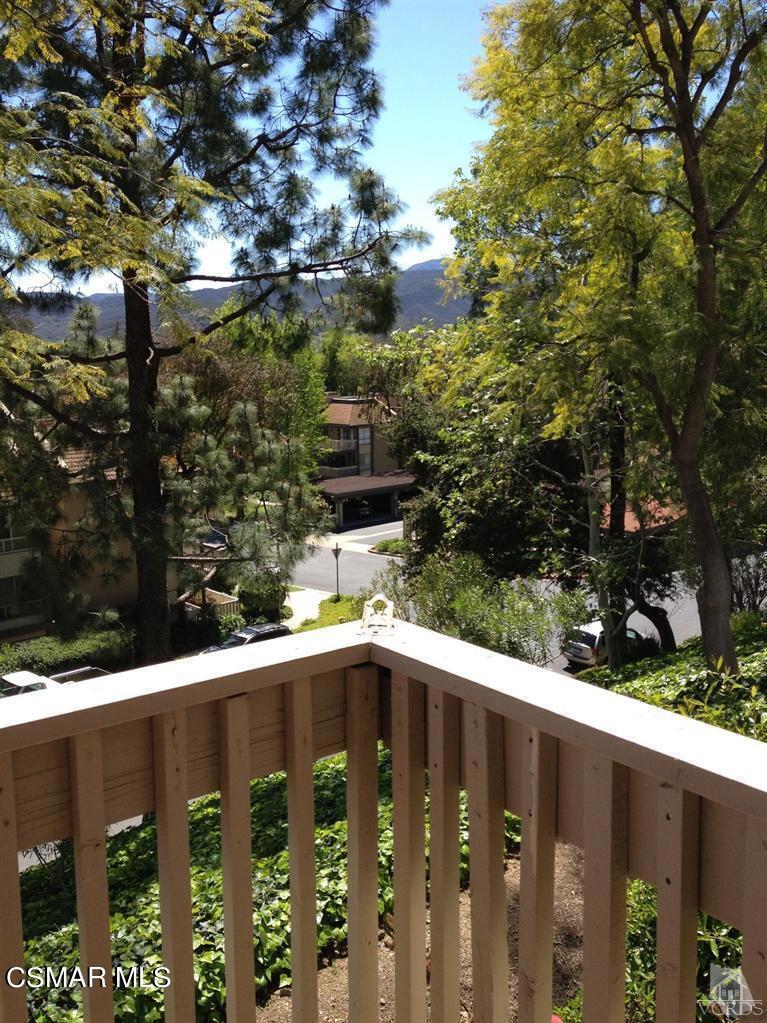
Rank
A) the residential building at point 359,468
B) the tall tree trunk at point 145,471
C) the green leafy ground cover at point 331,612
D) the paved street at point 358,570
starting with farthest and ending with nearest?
the residential building at point 359,468, the green leafy ground cover at point 331,612, the paved street at point 358,570, the tall tree trunk at point 145,471

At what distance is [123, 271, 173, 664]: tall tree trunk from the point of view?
9234 millimetres

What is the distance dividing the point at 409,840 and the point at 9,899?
613mm

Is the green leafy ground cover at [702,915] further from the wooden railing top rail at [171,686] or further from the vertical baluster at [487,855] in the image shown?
the wooden railing top rail at [171,686]

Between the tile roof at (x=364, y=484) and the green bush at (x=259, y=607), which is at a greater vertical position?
the tile roof at (x=364, y=484)

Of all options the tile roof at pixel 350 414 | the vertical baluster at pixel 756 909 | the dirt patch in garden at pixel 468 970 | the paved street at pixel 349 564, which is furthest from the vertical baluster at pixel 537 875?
the tile roof at pixel 350 414

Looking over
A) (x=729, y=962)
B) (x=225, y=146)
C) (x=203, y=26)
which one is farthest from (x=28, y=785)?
(x=225, y=146)

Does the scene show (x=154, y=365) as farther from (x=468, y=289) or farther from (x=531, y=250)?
(x=531, y=250)

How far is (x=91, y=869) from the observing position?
1195 mm

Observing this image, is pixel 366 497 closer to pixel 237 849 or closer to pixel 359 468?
pixel 359 468

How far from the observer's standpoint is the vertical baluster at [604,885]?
1.05 metres

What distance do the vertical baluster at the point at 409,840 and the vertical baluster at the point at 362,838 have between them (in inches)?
1.9

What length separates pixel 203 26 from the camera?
623 cm

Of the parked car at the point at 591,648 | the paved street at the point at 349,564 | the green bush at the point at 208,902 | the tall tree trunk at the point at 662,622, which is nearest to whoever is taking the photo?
the green bush at the point at 208,902

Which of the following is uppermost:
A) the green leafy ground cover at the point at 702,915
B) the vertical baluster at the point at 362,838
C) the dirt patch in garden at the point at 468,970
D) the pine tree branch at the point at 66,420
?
the pine tree branch at the point at 66,420
